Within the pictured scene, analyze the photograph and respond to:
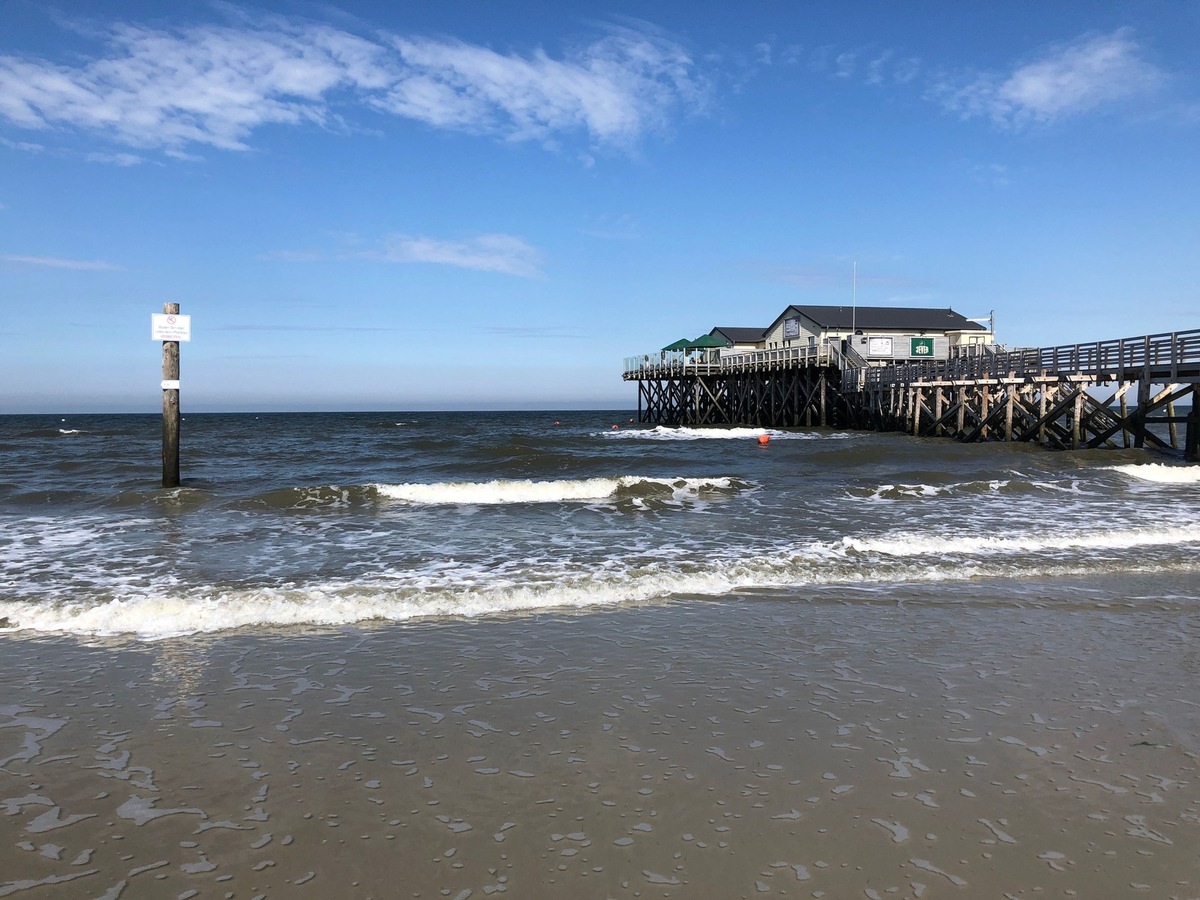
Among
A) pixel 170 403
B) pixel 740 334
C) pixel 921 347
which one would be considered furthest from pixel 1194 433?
pixel 740 334

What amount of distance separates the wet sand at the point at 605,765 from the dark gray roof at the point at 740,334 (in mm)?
56242

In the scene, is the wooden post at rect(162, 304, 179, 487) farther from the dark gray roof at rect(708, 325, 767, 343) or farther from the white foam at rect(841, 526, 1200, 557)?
the dark gray roof at rect(708, 325, 767, 343)

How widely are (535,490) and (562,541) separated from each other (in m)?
6.30

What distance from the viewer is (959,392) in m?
30.0

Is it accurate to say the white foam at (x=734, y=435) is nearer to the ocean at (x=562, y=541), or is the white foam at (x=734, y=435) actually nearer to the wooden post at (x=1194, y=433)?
the wooden post at (x=1194, y=433)

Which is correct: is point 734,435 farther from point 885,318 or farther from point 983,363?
point 885,318

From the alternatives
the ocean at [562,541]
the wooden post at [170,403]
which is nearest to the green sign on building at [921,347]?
the ocean at [562,541]

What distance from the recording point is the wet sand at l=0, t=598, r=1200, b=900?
2.81 metres

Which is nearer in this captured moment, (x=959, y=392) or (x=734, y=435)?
(x=959, y=392)

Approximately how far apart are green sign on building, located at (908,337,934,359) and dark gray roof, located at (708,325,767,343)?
656 inches

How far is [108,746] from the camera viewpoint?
3.87m

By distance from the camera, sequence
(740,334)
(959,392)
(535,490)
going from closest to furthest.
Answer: (535,490), (959,392), (740,334)

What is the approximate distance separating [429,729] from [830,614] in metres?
3.69

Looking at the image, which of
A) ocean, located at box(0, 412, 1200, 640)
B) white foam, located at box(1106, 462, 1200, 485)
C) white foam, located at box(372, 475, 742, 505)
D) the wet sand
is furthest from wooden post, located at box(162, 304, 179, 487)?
white foam, located at box(1106, 462, 1200, 485)
